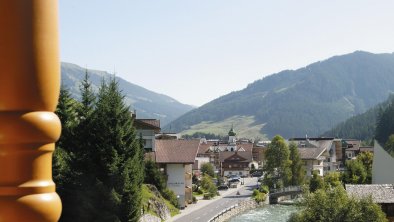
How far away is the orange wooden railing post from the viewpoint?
4.86 feet

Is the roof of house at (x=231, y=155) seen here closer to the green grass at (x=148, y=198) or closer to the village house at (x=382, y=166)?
the village house at (x=382, y=166)

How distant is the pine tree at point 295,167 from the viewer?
225ft

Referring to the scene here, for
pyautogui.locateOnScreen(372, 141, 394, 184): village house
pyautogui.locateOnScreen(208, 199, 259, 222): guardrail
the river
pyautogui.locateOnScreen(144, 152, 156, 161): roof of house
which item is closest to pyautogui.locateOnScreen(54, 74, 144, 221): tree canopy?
pyautogui.locateOnScreen(208, 199, 259, 222): guardrail

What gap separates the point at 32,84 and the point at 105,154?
Answer: 2353 centimetres

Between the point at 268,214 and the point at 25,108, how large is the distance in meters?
56.2

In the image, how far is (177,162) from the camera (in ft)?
160

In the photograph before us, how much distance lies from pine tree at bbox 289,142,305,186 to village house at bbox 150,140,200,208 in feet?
72.3

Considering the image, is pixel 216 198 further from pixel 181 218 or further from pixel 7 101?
pixel 7 101

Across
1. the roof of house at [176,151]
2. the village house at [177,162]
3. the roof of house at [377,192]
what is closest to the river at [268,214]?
the village house at [177,162]

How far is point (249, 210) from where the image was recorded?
2322 inches

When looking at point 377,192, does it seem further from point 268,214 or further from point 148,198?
point 268,214

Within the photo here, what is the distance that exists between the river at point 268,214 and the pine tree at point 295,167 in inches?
225

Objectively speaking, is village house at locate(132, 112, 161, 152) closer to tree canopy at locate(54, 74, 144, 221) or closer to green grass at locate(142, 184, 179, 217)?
green grass at locate(142, 184, 179, 217)

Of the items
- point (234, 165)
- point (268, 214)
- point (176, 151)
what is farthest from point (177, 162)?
point (234, 165)
